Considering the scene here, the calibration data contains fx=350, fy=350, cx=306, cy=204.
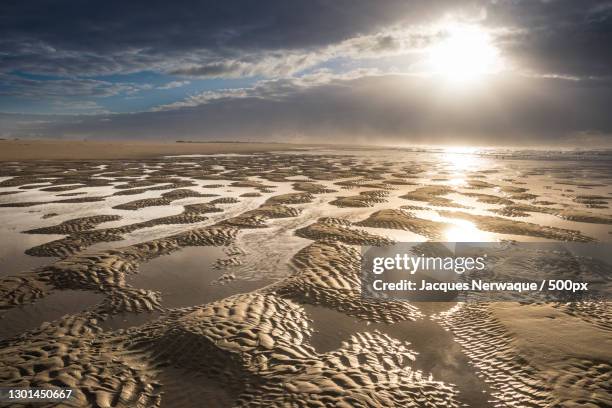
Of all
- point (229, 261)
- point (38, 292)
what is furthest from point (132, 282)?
point (229, 261)

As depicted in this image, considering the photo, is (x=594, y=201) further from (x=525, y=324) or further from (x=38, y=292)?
(x=38, y=292)

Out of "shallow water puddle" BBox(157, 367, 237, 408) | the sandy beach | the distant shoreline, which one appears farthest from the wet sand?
the sandy beach

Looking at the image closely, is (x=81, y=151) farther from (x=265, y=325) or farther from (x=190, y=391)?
(x=190, y=391)

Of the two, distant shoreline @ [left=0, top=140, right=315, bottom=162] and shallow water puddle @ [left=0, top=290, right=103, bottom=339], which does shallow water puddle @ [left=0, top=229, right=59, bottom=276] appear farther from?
distant shoreline @ [left=0, top=140, right=315, bottom=162]

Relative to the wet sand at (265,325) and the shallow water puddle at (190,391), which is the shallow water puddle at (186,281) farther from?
the shallow water puddle at (190,391)

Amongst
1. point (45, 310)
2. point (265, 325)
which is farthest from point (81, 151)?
point (265, 325)

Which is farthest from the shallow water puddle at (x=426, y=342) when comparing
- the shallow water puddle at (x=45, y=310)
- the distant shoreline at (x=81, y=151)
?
the distant shoreline at (x=81, y=151)
